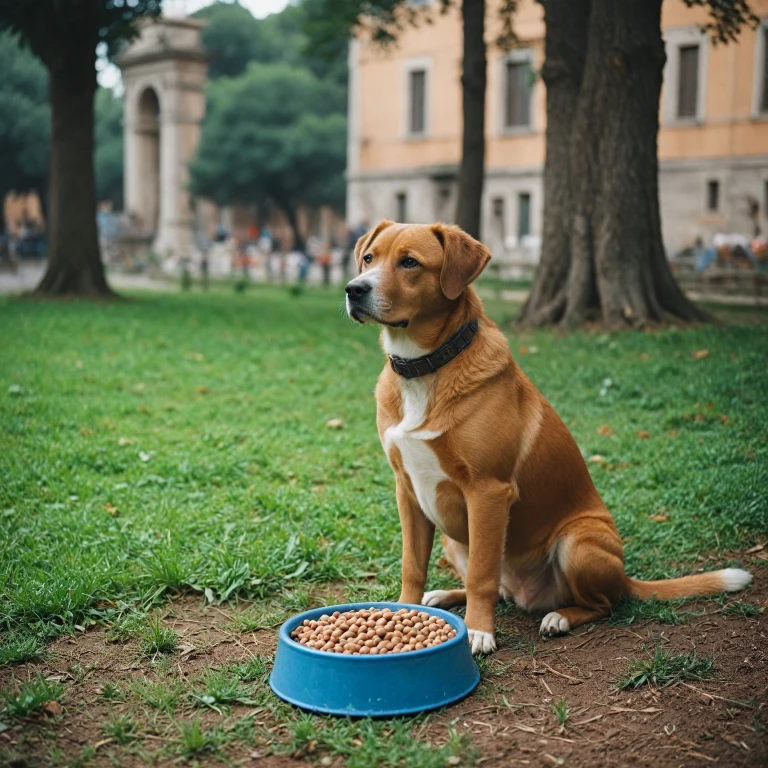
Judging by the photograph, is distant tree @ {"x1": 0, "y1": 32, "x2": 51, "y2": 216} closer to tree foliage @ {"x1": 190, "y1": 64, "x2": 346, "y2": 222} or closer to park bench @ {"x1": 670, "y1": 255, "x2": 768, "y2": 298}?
tree foliage @ {"x1": 190, "y1": 64, "x2": 346, "y2": 222}

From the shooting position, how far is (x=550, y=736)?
11.2ft

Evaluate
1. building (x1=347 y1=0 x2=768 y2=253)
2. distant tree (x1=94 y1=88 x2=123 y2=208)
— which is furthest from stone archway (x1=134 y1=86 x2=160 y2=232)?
distant tree (x1=94 y1=88 x2=123 y2=208)

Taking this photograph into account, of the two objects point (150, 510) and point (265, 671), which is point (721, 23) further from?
point (265, 671)

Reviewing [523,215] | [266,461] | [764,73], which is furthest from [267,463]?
[523,215]

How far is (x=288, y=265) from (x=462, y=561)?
29306 mm

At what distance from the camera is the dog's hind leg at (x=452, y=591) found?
4633 millimetres

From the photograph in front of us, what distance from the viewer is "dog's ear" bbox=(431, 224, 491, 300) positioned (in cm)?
420

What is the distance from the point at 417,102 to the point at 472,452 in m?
38.5

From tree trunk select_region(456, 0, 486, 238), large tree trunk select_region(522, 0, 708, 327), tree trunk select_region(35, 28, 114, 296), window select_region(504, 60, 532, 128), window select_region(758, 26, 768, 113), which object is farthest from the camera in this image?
window select_region(504, 60, 532, 128)

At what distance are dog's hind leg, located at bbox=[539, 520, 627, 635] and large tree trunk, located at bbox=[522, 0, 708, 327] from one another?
Answer: 7993 millimetres

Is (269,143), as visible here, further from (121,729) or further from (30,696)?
(121,729)

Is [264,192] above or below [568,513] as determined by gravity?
above

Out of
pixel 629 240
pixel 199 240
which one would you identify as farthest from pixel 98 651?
pixel 199 240

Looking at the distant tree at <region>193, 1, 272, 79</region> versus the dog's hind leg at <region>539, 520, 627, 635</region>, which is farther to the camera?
the distant tree at <region>193, 1, 272, 79</region>
